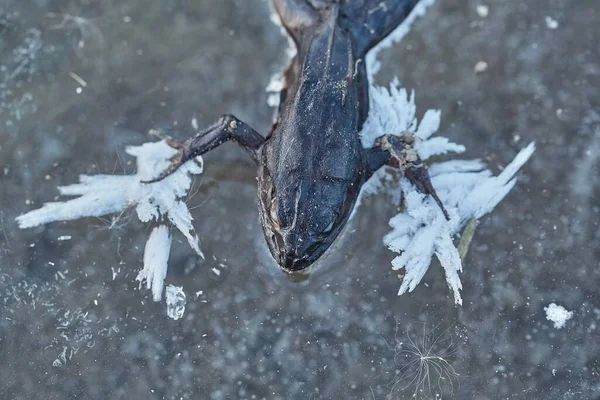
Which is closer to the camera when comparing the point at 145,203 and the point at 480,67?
the point at 145,203

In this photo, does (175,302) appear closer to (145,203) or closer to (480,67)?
(145,203)

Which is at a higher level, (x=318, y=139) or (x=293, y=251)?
(x=318, y=139)

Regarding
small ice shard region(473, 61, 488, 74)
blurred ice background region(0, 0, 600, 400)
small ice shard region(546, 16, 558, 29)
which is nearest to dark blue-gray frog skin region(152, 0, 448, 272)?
blurred ice background region(0, 0, 600, 400)

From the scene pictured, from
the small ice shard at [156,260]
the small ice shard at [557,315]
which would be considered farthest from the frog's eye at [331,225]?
the small ice shard at [557,315]

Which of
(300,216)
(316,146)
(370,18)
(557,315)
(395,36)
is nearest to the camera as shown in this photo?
(300,216)

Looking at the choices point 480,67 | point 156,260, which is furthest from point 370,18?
point 156,260

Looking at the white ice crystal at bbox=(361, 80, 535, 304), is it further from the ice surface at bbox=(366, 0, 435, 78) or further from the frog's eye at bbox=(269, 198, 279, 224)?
the frog's eye at bbox=(269, 198, 279, 224)

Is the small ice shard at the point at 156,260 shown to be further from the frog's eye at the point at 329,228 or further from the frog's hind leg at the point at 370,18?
the frog's hind leg at the point at 370,18
